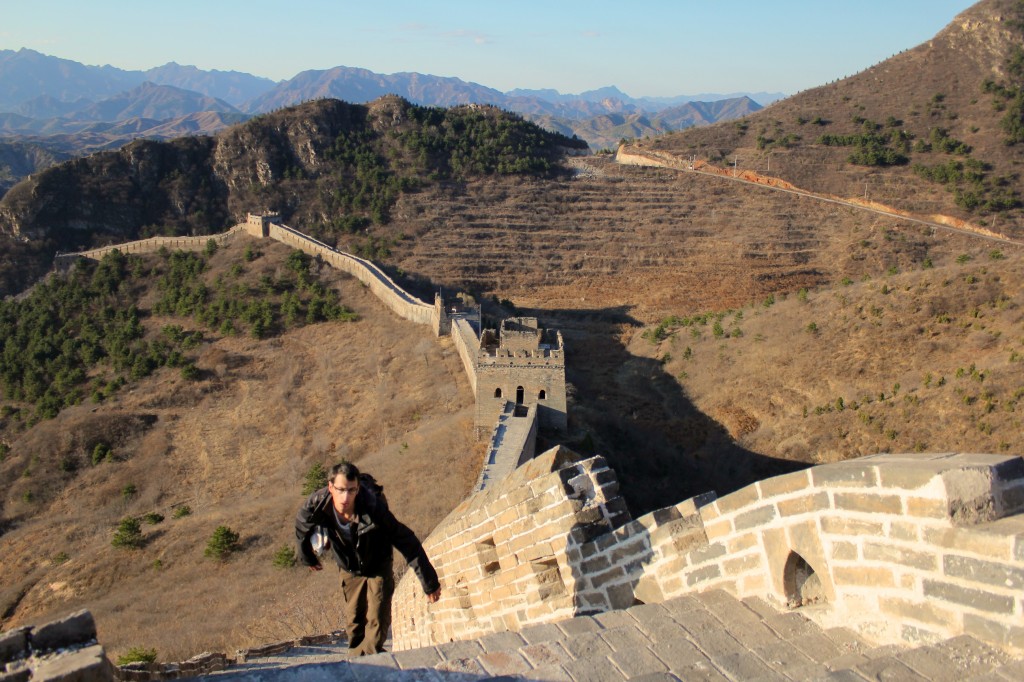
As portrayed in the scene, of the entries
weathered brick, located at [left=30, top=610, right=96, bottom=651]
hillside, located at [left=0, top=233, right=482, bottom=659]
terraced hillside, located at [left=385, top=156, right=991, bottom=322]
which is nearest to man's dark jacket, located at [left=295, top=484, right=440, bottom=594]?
weathered brick, located at [left=30, top=610, right=96, bottom=651]

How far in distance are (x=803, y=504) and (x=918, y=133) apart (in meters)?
54.5

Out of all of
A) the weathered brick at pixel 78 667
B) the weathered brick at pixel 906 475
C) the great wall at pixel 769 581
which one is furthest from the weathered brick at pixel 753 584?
the weathered brick at pixel 78 667

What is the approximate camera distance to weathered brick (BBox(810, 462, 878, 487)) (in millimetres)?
3297

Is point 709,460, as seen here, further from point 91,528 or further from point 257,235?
point 257,235

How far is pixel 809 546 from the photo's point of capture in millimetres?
3527

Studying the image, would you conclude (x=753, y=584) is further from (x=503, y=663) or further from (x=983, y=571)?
(x=503, y=663)

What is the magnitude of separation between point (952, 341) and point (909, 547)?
21640 mm

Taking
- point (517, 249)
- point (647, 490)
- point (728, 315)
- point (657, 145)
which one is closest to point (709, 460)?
point (647, 490)

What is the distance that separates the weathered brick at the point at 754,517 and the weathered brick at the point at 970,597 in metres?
0.77

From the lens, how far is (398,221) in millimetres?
44219

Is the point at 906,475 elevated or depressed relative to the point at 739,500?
elevated

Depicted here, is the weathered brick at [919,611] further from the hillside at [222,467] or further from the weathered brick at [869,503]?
the hillside at [222,467]

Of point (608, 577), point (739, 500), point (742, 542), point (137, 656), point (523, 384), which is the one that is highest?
point (739, 500)

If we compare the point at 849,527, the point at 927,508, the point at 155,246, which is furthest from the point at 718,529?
the point at 155,246
